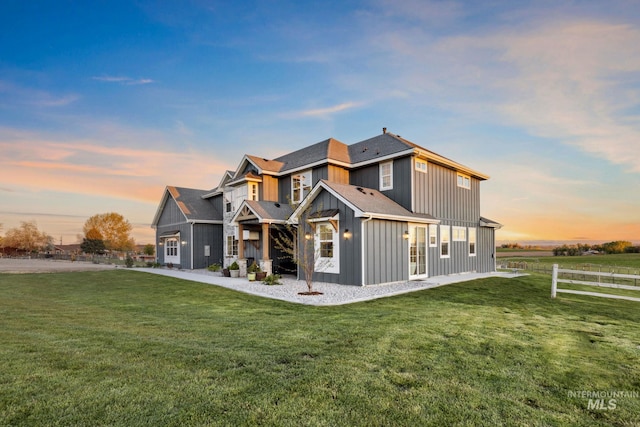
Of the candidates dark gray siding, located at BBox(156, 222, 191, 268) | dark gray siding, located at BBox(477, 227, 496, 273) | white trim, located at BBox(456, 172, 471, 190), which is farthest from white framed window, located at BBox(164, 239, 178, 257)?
dark gray siding, located at BBox(477, 227, 496, 273)

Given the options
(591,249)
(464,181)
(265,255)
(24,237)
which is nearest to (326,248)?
(265,255)

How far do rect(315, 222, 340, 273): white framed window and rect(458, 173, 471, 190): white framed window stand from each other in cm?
956

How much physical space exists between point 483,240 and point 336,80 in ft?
44.8

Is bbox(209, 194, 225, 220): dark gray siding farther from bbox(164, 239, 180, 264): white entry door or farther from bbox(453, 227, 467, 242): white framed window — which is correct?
bbox(453, 227, 467, 242): white framed window

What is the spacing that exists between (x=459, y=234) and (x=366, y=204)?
26.1 feet

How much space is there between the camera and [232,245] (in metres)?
21.6

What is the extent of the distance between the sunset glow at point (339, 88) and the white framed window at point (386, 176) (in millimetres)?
4099

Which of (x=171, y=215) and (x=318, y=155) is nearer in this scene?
(x=318, y=155)

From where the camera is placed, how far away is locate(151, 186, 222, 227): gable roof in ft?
75.0

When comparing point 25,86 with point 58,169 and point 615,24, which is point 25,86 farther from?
point 615,24

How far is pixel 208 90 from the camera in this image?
17203 mm

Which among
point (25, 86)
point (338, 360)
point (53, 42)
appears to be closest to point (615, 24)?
point (338, 360)

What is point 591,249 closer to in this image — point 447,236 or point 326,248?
point 447,236

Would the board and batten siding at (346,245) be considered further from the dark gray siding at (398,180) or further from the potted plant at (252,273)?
the dark gray siding at (398,180)
